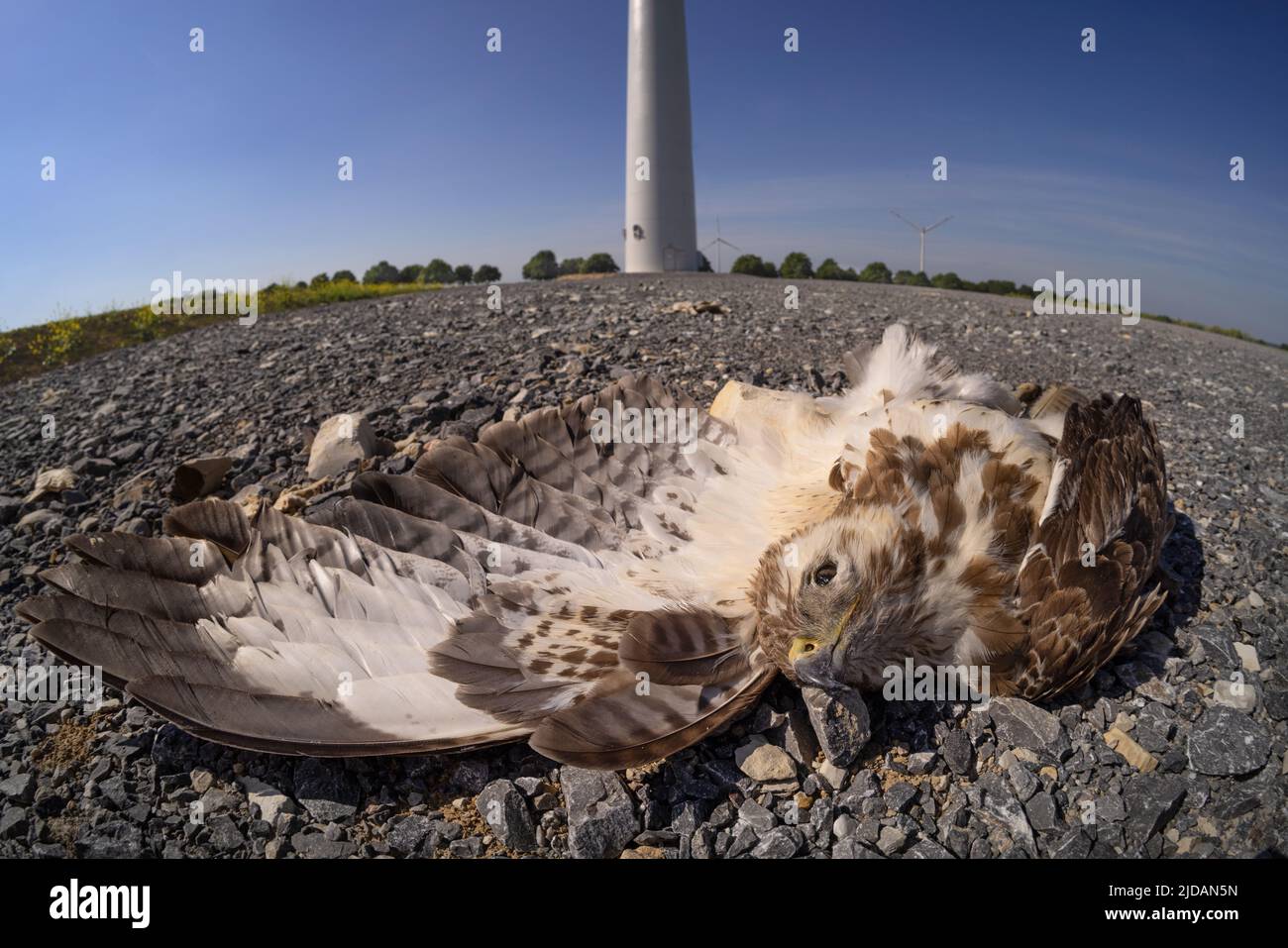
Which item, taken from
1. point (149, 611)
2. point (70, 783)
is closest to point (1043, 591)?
point (149, 611)

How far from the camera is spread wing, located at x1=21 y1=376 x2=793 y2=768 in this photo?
8.01 ft

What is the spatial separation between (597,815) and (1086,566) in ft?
7.14

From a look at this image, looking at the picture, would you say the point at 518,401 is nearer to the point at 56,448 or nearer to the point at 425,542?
the point at 425,542

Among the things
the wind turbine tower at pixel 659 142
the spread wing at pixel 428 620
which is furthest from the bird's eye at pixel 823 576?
the wind turbine tower at pixel 659 142

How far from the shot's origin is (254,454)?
17.2 feet

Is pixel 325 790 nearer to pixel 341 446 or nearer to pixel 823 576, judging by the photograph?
pixel 823 576

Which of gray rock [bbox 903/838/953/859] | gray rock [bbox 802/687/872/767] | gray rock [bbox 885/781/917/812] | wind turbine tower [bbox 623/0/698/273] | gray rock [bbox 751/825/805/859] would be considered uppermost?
wind turbine tower [bbox 623/0/698/273]

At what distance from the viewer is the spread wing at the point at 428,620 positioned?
8.01 ft

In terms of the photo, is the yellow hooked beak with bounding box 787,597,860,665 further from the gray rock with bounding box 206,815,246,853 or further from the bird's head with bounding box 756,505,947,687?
the gray rock with bounding box 206,815,246,853

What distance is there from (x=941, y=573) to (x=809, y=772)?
1023 millimetres

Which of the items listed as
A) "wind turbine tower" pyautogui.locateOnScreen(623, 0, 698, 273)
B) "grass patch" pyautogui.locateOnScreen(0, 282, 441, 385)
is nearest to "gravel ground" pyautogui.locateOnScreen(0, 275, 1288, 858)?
"grass patch" pyautogui.locateOnScreen(0, 282, 441, 385)

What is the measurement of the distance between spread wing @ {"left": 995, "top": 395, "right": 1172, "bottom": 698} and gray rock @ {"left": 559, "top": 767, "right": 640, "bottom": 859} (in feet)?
5.38

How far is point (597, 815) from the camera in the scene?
8.11 ft

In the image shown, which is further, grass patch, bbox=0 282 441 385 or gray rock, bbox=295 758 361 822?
grass patch, bbox=0 282 441 385
